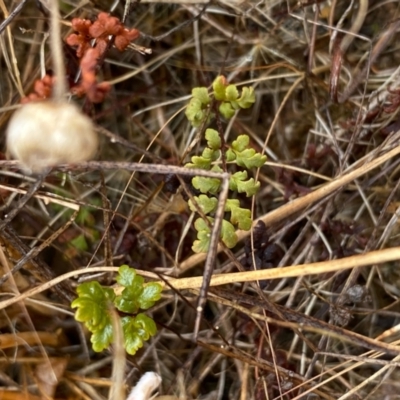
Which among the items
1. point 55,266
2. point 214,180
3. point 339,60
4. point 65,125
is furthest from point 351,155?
point 65,125

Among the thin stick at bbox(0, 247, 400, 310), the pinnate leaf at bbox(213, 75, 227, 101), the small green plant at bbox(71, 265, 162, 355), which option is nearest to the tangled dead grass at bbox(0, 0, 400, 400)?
the thin stick at bbox(0, 247, 400, 310)

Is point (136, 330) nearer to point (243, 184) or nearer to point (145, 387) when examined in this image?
point (145, 387)

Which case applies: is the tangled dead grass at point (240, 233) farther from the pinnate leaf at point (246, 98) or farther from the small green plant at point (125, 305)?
the pinnate leaf at point (246, 98)

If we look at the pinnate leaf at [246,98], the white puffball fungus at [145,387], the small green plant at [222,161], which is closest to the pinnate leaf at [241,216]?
the small green plant at [222,161]

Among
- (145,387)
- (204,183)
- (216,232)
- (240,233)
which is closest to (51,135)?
(216,232)

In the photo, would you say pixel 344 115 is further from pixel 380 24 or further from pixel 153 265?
pixel 153 265

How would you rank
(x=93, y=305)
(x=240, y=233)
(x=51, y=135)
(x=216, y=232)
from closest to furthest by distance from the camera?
(x=51, y=135), (x=216, y=232), (x=93, y=305), (x=240, y=233)
